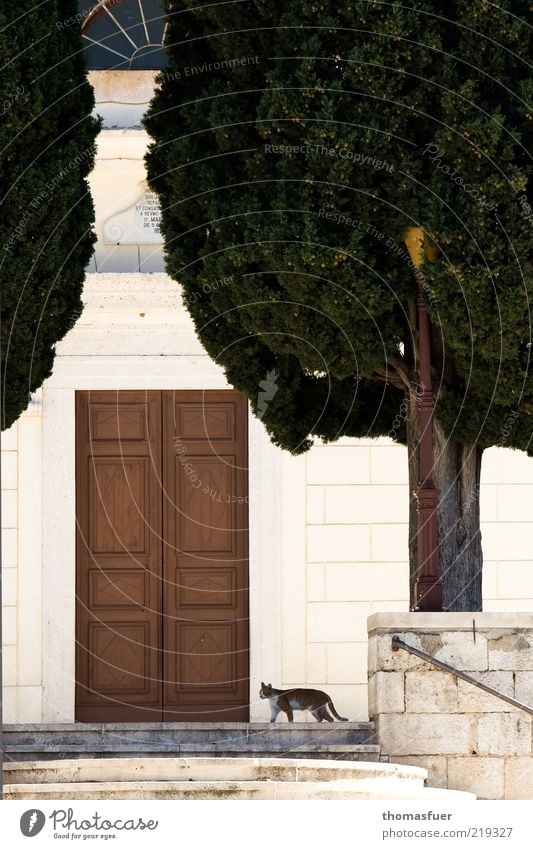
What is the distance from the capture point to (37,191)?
35.7 feet

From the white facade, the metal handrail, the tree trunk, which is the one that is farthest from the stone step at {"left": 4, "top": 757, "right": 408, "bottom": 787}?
the white facade

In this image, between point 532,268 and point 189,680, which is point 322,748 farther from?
point 189,680

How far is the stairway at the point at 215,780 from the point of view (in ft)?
29.1

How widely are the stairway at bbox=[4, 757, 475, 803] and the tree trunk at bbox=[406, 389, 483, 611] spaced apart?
1.61 m

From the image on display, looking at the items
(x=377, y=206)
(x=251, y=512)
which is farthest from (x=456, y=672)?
(x=251, y=512)

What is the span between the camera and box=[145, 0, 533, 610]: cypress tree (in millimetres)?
10570

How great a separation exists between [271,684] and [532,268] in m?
4.76

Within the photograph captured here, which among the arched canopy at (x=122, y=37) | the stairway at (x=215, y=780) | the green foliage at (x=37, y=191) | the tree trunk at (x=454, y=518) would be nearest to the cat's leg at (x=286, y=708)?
the tree trunk at (x=454, y=518)

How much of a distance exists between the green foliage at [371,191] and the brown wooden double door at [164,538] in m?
3.05

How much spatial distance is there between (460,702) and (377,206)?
10.0 feet

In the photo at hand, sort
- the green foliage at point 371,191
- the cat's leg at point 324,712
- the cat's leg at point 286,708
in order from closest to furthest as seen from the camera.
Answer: the green foliage at point 371,191, the cat's leg at point 324,712, the cat's leg at point 286,708

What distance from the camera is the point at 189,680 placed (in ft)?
46.2

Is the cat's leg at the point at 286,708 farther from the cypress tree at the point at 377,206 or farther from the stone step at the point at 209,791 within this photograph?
the stone step at the point at 209,791

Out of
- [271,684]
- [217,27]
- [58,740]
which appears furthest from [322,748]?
[217,27]
